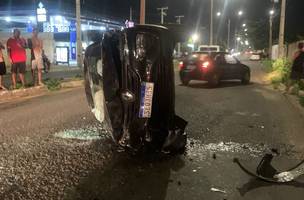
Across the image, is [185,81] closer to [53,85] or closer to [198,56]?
[198,56]

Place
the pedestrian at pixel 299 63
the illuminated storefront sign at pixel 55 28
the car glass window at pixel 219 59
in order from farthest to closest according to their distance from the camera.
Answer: the illuminated storefront sign at pixel 55 28
the car glass window at pixel 219 59
the pedestrian at pixel 299 63

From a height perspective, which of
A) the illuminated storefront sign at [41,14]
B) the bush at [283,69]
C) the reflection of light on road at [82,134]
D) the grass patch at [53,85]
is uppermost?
the illuminated storefront sign at [41,14]

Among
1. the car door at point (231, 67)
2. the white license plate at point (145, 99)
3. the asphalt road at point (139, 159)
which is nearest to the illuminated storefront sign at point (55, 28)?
the car door at point (231, 67)

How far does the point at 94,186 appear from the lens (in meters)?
A: 4.78

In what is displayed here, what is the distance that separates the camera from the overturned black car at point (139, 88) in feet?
18.1

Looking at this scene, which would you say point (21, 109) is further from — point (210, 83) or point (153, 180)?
point (210, 83)

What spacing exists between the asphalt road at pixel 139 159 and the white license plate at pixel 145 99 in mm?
700

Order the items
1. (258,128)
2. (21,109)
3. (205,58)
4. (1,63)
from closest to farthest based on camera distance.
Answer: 1. (258,128)
2. (21,109)
3. (1,63)
4. (205,58)

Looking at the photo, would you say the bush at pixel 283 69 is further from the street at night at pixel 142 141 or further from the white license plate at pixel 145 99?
the white license plate at pixel 145 99

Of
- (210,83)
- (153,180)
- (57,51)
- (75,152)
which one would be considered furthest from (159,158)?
(57,51)

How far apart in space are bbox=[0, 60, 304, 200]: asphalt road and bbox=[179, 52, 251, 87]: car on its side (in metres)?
6.59

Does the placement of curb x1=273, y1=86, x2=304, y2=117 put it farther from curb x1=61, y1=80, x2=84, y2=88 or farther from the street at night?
curb x1=61, y1=80, x2=84, y2=88

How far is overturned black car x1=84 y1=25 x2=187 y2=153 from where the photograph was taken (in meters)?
5.52

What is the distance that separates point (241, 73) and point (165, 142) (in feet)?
42.2
